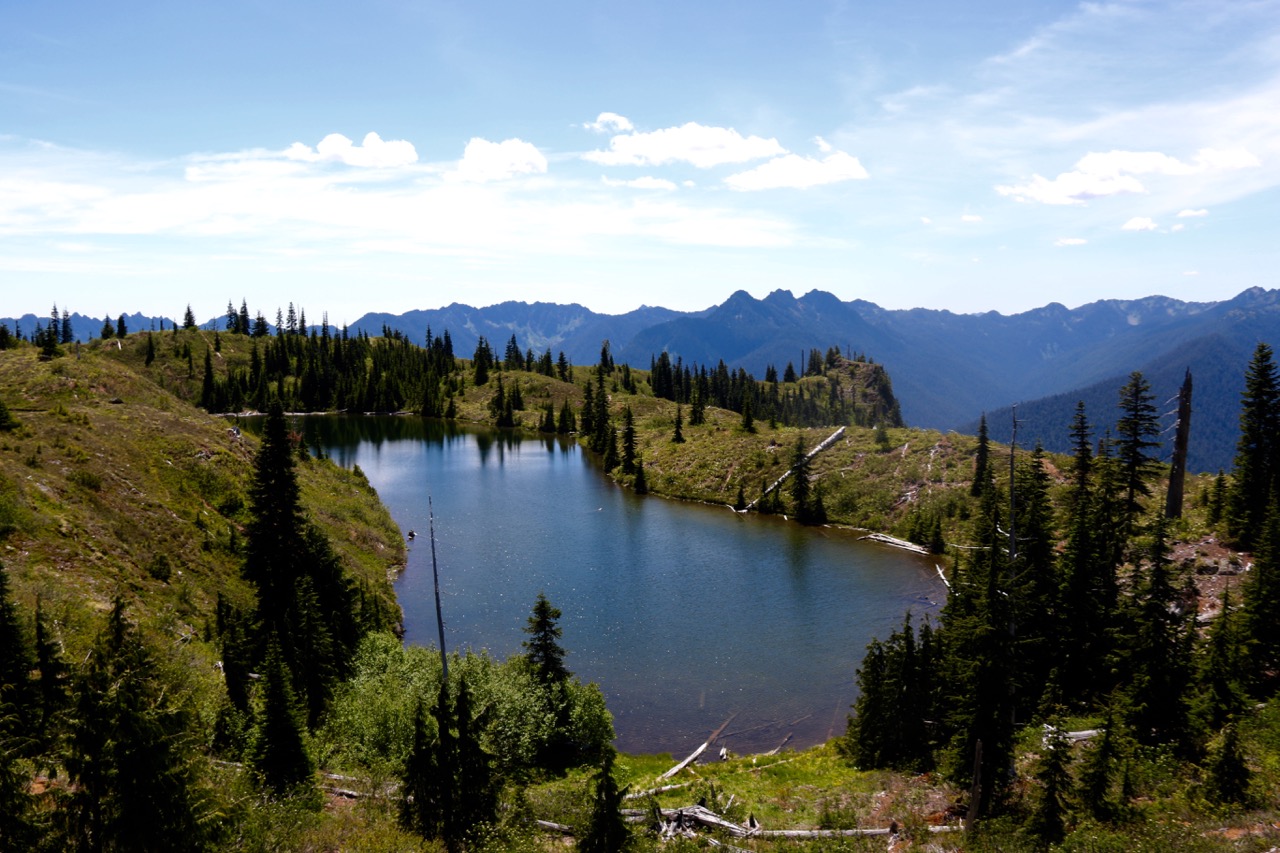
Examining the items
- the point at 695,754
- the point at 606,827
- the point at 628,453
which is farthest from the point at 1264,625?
the point at 628,453

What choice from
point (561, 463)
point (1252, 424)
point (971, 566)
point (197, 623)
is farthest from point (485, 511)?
point (1252, 424)

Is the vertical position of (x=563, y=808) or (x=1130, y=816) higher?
(x=1130, y=816)

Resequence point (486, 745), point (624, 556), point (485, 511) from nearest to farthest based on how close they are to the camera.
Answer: point (486, 745) → point (624, 556) → point (485, 511)

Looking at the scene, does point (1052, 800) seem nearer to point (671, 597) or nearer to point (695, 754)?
point (695, 754)

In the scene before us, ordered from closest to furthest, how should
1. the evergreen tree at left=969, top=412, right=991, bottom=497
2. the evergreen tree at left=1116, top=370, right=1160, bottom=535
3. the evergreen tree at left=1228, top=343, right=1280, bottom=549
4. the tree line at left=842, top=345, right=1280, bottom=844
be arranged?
1. the tree line at left=842, top=345, right=1280, bottom=844
2. the evergreen tree at left=1228, top=343, right=1280, bottom=549
3. the evergreen tree at left=1116, top=370, right=1160, bottom=535
4. the evergreen tree at left=969, top=412, right=991, bottom=497

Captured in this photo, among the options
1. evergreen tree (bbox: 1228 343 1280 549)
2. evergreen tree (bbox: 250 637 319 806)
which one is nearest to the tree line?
evergreen tree (bbox: 1228 343 1280 549)

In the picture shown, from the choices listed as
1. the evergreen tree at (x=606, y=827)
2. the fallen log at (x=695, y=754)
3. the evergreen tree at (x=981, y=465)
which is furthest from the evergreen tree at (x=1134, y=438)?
the evergreen tree at (x=606, y=827)

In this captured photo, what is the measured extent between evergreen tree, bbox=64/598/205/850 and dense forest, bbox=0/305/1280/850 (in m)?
0.04

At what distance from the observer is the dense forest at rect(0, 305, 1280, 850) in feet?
44.9

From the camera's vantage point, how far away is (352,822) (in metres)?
19.5

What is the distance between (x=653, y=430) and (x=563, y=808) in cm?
12060

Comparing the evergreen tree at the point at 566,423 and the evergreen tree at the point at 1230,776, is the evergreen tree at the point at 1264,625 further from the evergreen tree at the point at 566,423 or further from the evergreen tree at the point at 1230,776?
the evergreen tree at the point at 566,423

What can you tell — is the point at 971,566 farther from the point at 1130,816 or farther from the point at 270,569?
the point at 270,569

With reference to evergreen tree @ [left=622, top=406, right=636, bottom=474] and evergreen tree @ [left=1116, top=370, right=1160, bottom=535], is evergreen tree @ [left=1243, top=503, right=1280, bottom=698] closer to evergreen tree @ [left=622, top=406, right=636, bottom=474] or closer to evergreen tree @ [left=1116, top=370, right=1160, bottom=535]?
evergreen tree @ [left=1116, top=370, right=1160, bottom=535]
